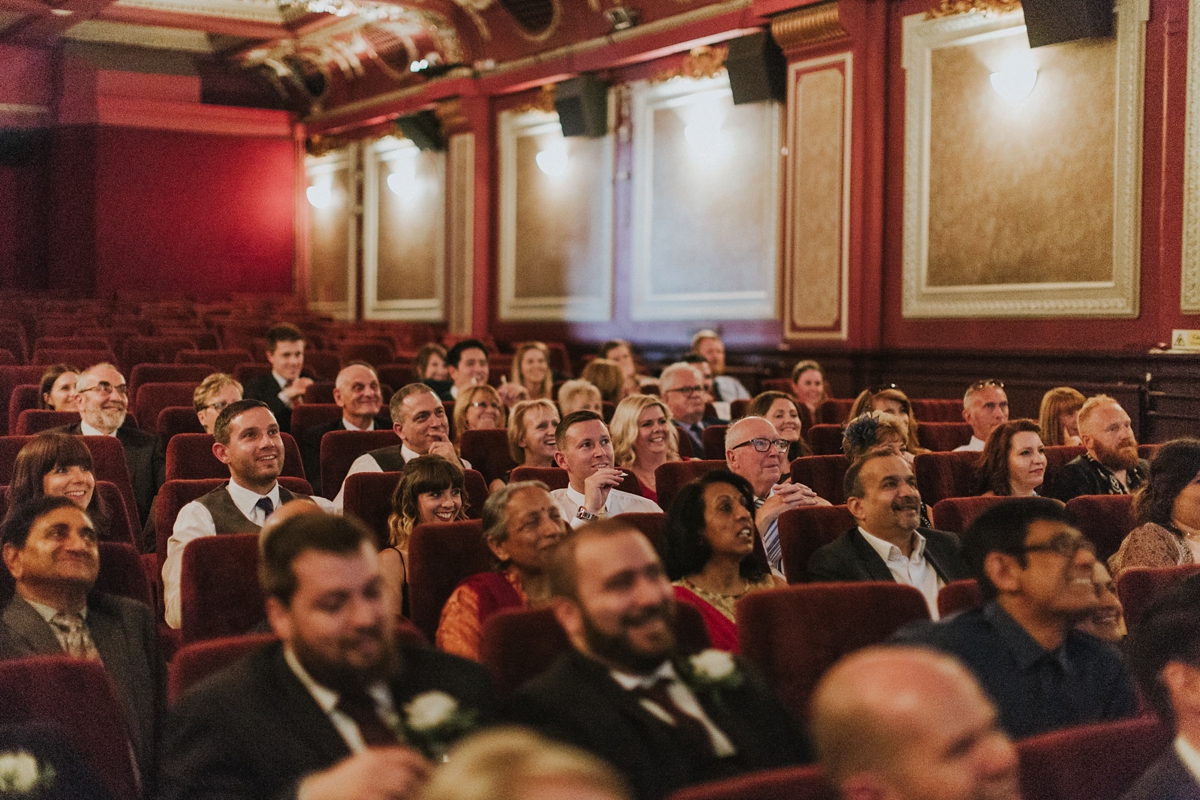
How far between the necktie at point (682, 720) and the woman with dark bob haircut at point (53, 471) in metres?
1.77

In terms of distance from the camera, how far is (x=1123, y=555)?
3018mm

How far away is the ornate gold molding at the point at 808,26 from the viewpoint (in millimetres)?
7242

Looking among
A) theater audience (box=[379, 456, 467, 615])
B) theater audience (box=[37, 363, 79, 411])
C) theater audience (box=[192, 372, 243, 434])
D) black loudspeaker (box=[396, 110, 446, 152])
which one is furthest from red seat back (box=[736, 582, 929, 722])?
black loudspeaker (box=[396, 110, 446, 152])

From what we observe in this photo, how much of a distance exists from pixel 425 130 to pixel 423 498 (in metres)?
9.00

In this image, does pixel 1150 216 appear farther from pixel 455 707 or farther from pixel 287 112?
pixel 287 112

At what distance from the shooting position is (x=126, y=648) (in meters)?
2.28

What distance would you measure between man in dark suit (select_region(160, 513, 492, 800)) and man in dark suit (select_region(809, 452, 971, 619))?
4.48 feet

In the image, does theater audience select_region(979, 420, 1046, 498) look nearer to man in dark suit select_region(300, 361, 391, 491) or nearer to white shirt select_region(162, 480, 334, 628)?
white shirt select_region(162, 480, 334, 628)

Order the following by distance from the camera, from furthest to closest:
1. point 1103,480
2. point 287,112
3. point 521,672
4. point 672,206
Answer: point 287,112, point 672,206, point 1103,480, point 521,672

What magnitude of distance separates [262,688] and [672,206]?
7.79 meters

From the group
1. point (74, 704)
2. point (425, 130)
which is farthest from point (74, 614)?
point (425, 130)

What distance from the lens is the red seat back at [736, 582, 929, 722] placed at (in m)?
2.10

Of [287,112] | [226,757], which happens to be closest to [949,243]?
[226,757]

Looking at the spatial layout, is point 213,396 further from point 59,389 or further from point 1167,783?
point 1167,783
